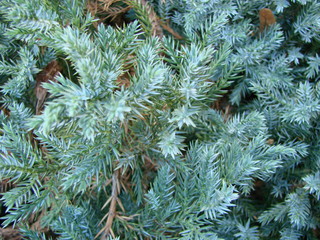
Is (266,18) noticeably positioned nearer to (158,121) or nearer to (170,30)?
(170,30)

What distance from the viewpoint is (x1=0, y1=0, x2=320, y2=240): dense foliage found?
0.88 m

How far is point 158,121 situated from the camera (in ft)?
3.25

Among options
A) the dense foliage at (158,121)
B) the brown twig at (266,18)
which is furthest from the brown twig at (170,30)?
the brown twig at (266,18)

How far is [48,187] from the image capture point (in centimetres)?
101

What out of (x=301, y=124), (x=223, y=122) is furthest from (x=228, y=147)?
(x=301, y=124)

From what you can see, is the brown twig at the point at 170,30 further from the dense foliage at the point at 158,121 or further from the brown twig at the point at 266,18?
the brown twig at the point at 266,18

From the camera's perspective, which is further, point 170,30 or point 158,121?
point 170,30

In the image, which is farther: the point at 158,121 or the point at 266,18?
the point at 266,18

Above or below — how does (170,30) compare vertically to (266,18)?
below

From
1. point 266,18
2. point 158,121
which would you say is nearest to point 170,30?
point 266,18

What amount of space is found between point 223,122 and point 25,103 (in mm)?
804

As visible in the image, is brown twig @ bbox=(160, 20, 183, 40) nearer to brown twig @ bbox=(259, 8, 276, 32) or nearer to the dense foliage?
the dense foliage

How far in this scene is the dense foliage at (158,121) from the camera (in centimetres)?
88

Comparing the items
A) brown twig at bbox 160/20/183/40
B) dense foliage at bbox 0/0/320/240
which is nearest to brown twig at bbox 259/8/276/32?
dense foliage at bbox 0/0/320/240
